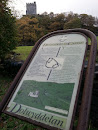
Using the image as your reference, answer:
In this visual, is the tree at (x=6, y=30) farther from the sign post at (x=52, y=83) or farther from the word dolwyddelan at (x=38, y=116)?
the word dolwyddelan at (x=38, y=116)

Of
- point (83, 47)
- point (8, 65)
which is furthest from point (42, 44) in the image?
point (8, 65)

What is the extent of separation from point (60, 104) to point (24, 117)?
1.37 feet

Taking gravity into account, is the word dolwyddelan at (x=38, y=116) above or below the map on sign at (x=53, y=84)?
below

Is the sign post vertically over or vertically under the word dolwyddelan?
over

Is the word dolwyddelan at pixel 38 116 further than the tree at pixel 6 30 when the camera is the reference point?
No

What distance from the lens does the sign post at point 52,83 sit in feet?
4.26

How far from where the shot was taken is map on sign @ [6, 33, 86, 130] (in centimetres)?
131

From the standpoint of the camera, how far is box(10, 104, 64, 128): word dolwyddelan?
1.24 meters

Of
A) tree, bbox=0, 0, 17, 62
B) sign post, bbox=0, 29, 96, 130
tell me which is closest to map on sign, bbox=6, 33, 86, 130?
sign post, bbox=0, 29, 96, 130

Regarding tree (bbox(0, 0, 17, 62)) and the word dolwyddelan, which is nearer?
the word dolwyddelan

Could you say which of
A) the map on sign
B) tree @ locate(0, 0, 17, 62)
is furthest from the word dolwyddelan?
tree @ locate(0, 0, 17, 62)

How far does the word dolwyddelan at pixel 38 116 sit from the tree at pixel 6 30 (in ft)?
14.9

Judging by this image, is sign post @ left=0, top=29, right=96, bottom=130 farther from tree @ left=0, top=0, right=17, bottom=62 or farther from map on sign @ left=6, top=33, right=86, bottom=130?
tree @ left=0, top=0, right=17, bottom=62

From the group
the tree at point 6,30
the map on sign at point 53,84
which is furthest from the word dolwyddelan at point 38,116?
the tree at point 6,30
